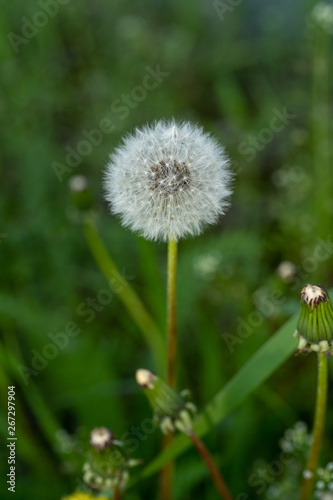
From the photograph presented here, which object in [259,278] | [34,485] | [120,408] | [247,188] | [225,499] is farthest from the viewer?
[247,188]

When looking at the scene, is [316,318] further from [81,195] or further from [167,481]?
[81,195]

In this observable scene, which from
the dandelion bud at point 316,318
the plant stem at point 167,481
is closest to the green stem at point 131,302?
the plant stem at point 167,481

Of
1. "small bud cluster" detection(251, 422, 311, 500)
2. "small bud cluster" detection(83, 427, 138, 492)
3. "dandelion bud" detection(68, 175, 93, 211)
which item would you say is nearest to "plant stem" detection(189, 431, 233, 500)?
"small bud cluster" detection(83, 427, 138, 492)

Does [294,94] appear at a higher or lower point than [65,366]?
higher

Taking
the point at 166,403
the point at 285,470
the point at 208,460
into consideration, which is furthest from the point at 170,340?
the point at 285,470

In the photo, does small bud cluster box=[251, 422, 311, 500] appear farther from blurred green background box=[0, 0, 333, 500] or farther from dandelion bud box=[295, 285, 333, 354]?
dandelion bud box=[295, 285, 333, 354]

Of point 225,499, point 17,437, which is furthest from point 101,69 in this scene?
point 225,499

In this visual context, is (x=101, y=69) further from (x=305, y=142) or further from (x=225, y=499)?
(x=225, y=499)
